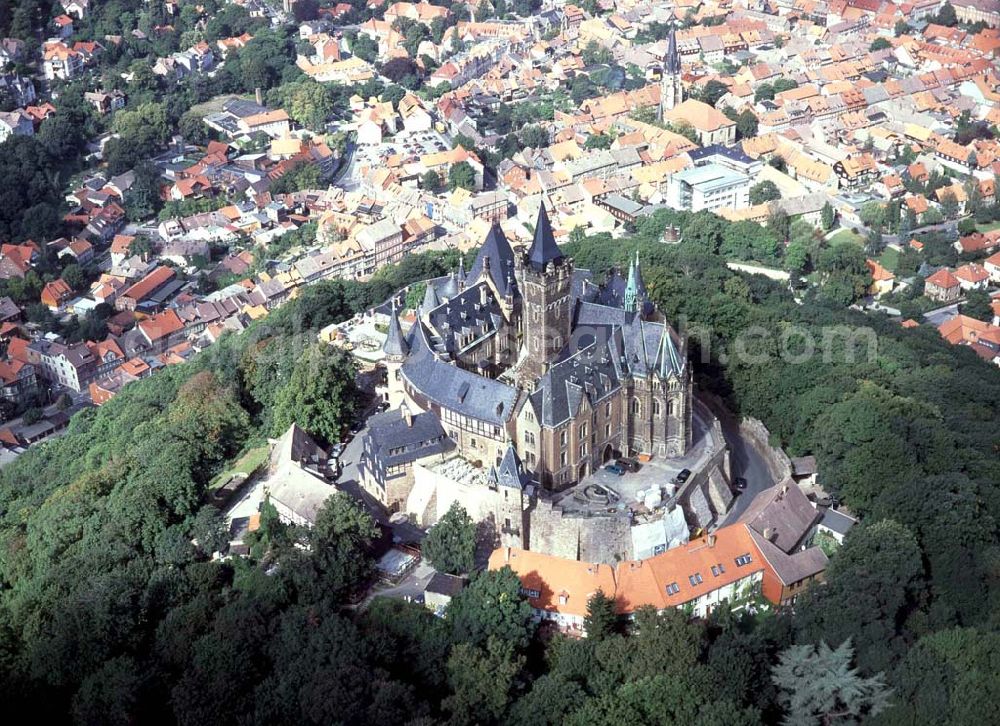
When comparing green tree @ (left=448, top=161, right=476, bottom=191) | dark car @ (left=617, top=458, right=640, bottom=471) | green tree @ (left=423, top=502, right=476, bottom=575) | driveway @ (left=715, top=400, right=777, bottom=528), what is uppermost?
green tree @ (left=423, top=502, right=476, bottom=575)

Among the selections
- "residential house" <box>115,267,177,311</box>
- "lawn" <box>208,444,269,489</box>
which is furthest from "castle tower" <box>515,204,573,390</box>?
"residential house" <box>115,267,177,311</box>

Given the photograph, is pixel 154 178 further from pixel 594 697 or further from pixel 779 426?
pixel 594 697

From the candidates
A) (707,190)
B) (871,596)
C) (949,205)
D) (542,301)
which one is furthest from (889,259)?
(871,596)

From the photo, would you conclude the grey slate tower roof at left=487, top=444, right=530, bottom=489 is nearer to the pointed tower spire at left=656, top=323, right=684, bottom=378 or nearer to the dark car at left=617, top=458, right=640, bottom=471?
the dark car at left=617, top=458, right=640, bottom=471

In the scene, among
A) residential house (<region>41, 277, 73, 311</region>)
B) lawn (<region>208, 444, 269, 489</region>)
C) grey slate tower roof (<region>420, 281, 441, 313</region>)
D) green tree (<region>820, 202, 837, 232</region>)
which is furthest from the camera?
residential house (<region>41, 277, 73, 311</region>)

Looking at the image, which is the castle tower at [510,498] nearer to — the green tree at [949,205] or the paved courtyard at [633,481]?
the paved courtyard at [633,481]

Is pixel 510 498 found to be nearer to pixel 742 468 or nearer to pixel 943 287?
pixel 742 468

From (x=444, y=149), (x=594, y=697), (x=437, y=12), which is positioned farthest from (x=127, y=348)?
(x=437, y=12)

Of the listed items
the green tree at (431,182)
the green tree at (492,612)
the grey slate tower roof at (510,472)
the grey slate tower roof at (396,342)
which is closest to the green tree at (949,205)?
the green tree at (431,182)
